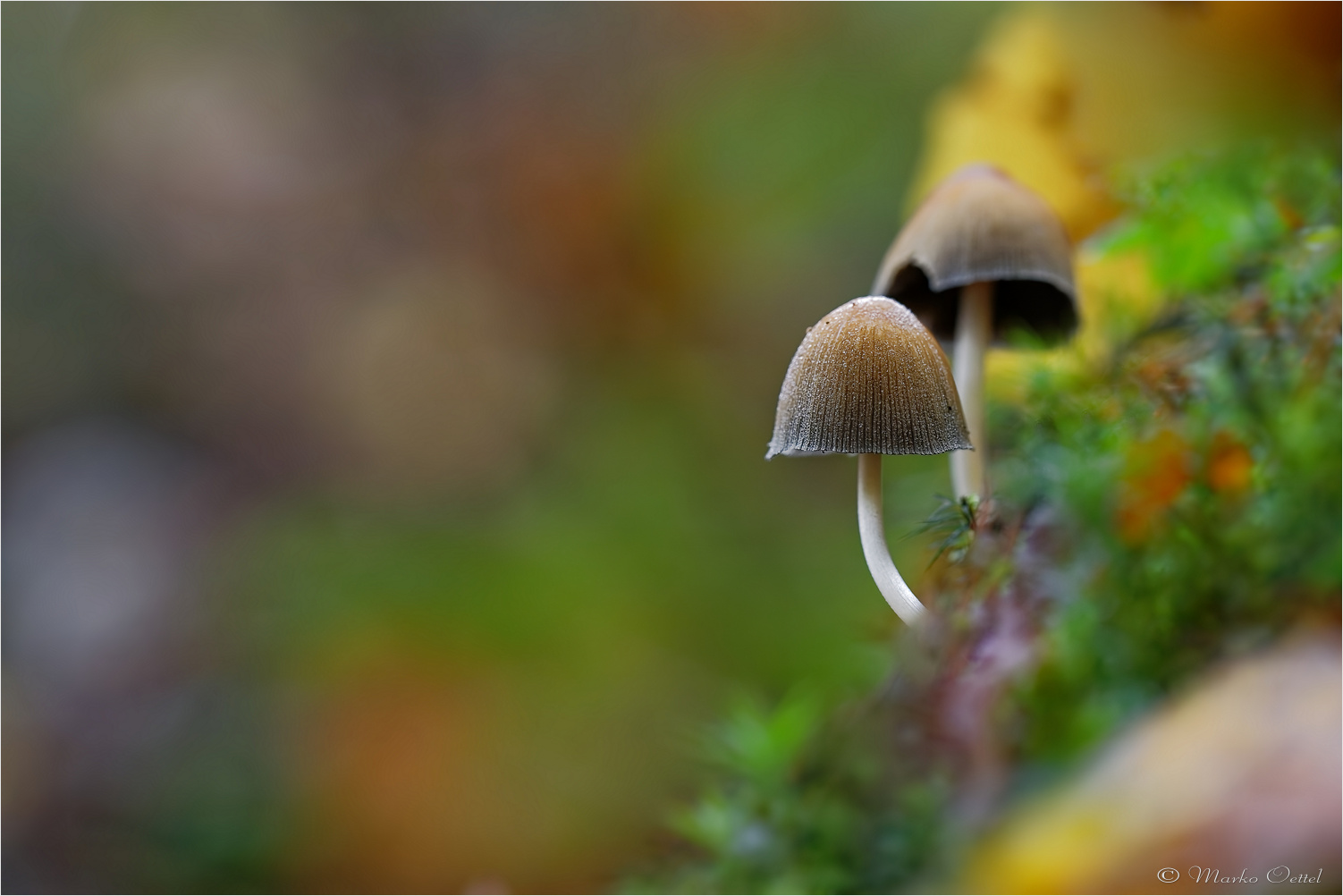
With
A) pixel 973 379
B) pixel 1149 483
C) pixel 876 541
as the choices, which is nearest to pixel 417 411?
pixel 973 379

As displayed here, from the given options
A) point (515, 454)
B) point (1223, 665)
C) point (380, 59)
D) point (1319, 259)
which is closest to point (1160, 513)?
point (1223, 665)

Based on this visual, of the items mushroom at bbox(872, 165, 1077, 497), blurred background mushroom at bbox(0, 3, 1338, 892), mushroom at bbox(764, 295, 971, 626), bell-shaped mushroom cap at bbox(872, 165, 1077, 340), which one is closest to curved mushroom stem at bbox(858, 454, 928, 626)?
mushroom at bbox(764, 295, 971, 626)

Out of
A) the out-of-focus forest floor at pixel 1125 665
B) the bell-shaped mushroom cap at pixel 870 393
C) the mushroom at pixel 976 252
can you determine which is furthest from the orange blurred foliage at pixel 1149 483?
the mushroom at pixel 976 252

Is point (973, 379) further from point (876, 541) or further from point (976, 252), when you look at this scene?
point (876, 541)

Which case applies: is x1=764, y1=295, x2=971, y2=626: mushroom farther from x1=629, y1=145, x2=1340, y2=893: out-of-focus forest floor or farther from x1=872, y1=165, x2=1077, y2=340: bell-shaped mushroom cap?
x1=872, y1=165, x2=1077, y2=340: bell-shaped mushroom cap

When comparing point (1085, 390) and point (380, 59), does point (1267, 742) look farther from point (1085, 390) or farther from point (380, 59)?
point (380, 59)

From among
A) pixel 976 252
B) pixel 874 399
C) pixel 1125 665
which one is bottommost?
pixel 1125 665
